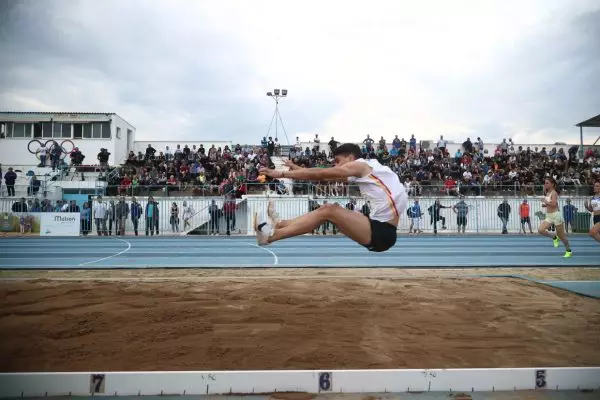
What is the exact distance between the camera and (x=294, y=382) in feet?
11.2

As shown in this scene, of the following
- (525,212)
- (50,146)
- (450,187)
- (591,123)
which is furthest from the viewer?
(50,146)

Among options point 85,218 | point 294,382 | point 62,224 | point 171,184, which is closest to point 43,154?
point 62,224

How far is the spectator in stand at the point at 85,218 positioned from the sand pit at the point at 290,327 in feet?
46.8

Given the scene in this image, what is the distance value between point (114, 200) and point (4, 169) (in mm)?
10349

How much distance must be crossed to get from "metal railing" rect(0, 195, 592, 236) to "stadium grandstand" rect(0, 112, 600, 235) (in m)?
0.06

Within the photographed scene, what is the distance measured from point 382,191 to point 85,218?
64.7ft

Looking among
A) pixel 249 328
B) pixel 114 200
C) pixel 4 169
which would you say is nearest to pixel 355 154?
pixel 249 328

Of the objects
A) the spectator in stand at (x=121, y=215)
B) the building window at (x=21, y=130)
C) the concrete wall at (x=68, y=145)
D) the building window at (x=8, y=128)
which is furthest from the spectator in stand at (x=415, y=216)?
the building window at (x=8, y=128)

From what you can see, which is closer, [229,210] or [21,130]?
[229,210]

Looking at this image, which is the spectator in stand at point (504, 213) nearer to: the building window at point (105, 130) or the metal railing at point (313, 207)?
the metal railing at point (313, 207)

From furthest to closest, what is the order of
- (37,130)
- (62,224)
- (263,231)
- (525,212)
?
1. (37,130)
2. (525,212)
3. (62,224)
4. (263,231)

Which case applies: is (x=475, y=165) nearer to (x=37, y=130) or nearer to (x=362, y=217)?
(x=362, y=217)

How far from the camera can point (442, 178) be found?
85.3ft

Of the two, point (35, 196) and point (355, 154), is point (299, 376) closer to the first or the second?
point (355, 154)
